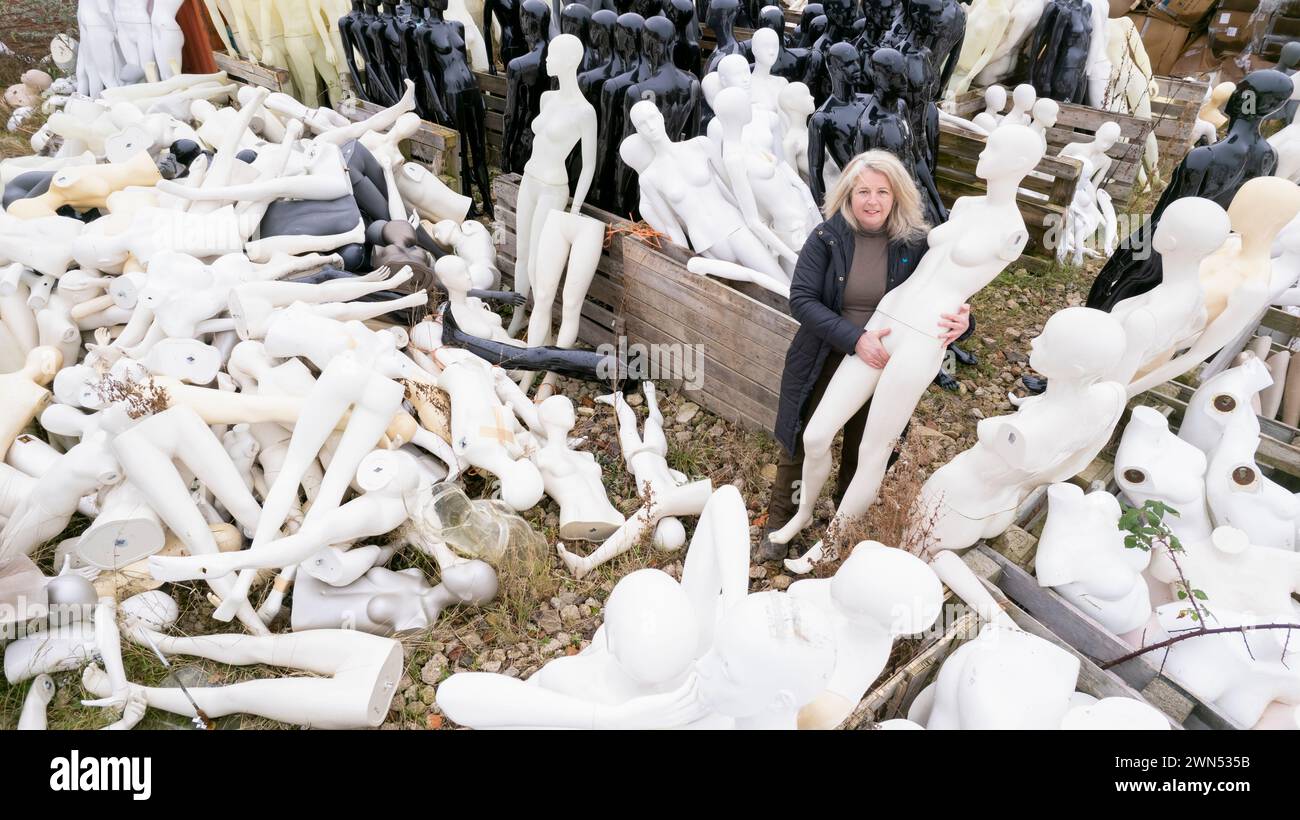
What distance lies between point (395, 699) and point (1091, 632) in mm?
2191

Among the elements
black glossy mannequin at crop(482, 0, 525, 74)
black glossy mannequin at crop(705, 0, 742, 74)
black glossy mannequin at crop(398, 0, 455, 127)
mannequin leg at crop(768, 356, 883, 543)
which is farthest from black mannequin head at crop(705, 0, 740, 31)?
mannequin leg at crop(768, 356, 883, 543)

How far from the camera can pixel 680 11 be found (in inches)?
172

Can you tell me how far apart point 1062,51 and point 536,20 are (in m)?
4.23

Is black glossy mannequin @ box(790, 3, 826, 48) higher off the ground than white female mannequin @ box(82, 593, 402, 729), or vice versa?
black glossy mannequin @ box(790, 3, 826, 48)

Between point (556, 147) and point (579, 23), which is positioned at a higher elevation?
point (579, 23)

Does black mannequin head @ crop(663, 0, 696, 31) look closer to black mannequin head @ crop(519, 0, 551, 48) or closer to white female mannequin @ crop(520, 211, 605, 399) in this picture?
black mannequin head @ crop(519, 0, 551, 48)

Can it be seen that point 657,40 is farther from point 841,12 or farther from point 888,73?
point 841,12

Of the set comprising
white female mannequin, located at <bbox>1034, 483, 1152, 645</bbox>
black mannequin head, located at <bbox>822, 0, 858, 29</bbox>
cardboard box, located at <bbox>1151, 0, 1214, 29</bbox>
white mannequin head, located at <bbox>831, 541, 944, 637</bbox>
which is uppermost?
cardboard box, located at <bbox>1151, 0, 1214, 29</bbox>

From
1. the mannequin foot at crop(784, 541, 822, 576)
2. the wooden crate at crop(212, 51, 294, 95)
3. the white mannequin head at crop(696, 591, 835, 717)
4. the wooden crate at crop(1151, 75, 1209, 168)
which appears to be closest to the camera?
the white mannequin head at crop(696, 591, 835, 717)

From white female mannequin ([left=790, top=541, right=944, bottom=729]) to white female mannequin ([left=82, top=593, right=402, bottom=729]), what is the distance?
129 cm

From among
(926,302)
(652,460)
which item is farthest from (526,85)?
(926,302)

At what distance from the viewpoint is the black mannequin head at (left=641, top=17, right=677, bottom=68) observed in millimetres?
3830

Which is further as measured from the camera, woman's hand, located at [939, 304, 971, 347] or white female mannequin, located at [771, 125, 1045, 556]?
woman's hand, located at [939, 304, 971, 347]

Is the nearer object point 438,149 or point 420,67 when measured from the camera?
point 438,149
